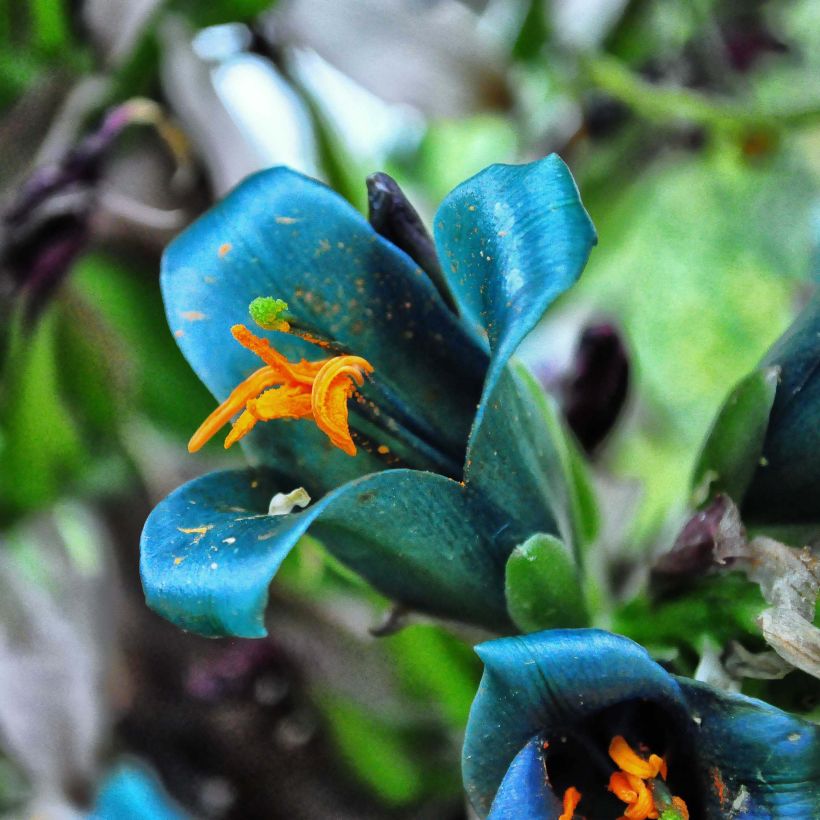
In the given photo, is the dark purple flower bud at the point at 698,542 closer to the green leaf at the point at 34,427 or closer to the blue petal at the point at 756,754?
the blue petal at the point at 756,754

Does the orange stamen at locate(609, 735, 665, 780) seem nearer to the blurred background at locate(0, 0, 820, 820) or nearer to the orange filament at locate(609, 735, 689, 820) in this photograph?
the orange filament at locate(609, 735, 689, 820)

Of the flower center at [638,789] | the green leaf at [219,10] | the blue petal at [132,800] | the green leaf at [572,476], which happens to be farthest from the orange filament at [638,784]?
the green leaf at [219,10]

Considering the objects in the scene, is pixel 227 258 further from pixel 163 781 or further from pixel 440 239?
pixel 163 781

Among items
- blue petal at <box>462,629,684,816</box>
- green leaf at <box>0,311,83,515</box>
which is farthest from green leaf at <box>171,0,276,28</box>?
blue petal at <box>462,629,684,816</box>

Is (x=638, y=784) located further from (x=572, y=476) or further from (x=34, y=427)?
(x=34, y=427)

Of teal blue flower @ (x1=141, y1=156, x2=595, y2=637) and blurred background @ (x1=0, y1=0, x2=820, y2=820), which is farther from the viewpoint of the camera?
blurred background @ (x1=0, y1=0, x2=820, y2=820)
